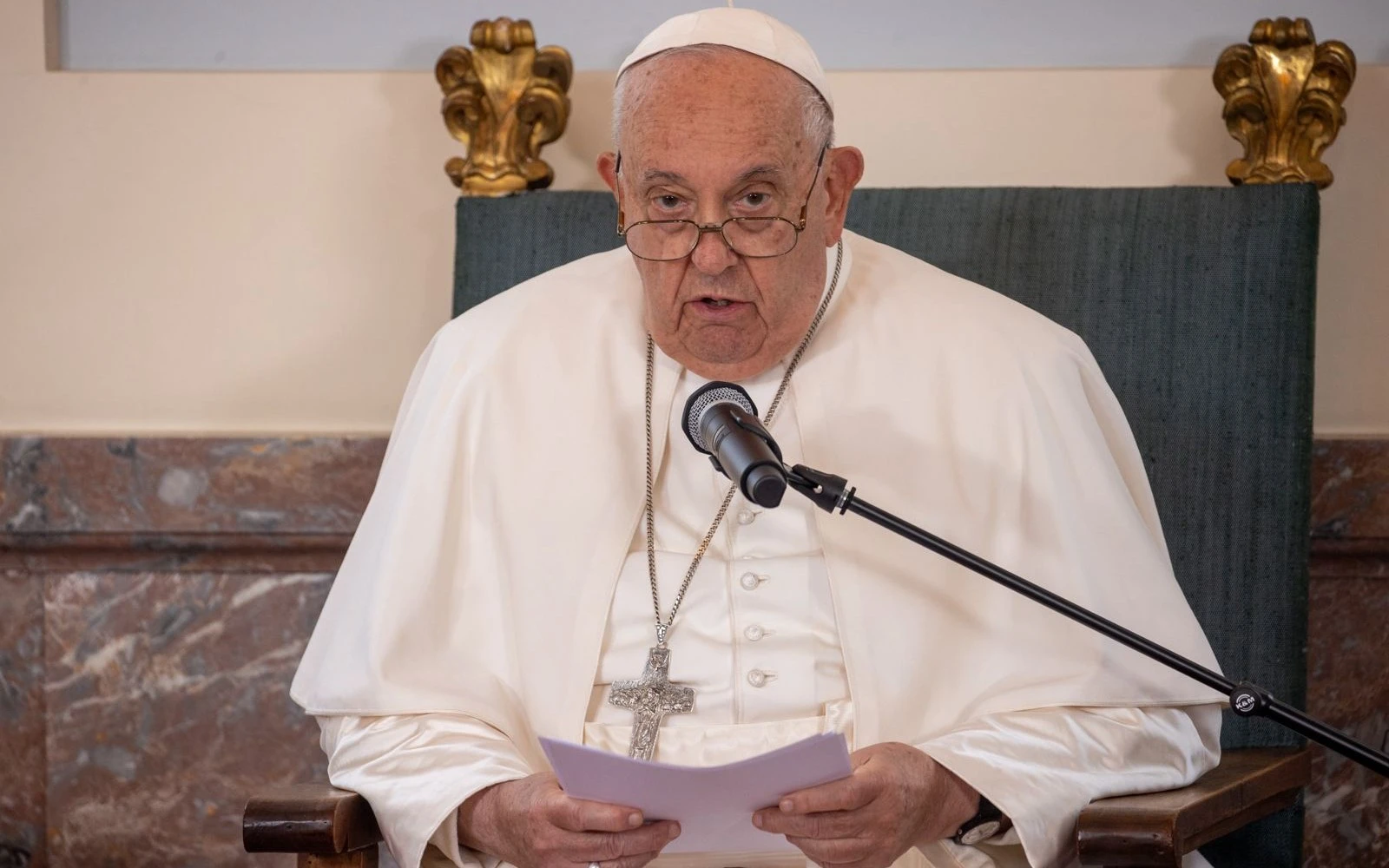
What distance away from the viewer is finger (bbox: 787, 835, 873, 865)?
2150 mm

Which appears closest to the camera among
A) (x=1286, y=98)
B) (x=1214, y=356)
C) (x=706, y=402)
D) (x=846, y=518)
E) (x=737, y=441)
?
(x=737, y=441)

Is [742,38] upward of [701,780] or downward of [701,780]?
upward

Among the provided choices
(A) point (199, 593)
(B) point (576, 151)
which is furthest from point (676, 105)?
(A) point (199, 593)

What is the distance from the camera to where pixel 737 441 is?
189 centimetres

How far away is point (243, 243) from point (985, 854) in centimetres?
229

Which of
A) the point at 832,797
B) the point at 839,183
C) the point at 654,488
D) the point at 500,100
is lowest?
the point at 832,797

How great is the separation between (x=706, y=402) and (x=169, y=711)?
6.89ft

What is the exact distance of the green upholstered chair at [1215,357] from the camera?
2947mm

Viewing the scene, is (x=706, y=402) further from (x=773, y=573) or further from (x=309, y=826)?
(x=309, y=826)

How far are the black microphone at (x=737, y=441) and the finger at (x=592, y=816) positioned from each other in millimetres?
524

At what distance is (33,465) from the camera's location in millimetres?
3502

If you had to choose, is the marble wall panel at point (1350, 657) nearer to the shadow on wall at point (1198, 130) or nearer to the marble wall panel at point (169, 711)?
the shadow on wall at point (1198, 130)

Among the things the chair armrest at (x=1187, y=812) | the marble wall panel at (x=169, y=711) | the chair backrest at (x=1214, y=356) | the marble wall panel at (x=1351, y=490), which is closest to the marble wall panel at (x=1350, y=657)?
the marble wall panel at (x=1351, y=490)

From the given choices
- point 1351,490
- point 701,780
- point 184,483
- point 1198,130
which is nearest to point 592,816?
point 701,780
